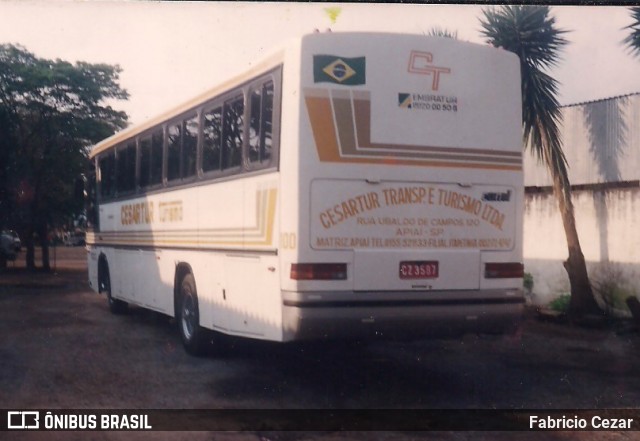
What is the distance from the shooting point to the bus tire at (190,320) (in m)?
8.62

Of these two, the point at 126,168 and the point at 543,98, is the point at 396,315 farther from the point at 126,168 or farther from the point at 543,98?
the point at 126,168

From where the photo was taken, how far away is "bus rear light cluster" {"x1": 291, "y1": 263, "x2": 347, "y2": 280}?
6414 millimetres

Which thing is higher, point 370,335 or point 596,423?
point 370,335

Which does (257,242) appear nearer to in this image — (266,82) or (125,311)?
(266,82)

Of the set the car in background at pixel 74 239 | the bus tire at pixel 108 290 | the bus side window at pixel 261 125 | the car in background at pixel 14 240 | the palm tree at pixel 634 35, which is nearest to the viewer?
the palm tree at pixel 634 35

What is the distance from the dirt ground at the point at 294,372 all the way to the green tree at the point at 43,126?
0.76 meters

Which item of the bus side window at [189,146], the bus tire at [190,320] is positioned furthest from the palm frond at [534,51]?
the bus tire at [190,320]

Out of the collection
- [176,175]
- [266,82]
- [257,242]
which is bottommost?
[257,242]

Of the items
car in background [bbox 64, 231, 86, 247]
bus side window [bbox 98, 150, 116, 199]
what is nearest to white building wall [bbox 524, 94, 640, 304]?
bus side window [bbox 98, 150, 116, 199]

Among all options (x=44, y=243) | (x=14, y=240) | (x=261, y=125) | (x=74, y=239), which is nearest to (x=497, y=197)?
(x=261, y=125)

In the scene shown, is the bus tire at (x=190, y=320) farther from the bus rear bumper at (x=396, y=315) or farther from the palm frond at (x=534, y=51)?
the palm frond at (x=534, y=51)

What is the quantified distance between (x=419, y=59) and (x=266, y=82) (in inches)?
53.8

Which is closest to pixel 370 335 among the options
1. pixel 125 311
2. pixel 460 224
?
pixel 460 224

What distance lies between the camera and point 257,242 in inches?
276
